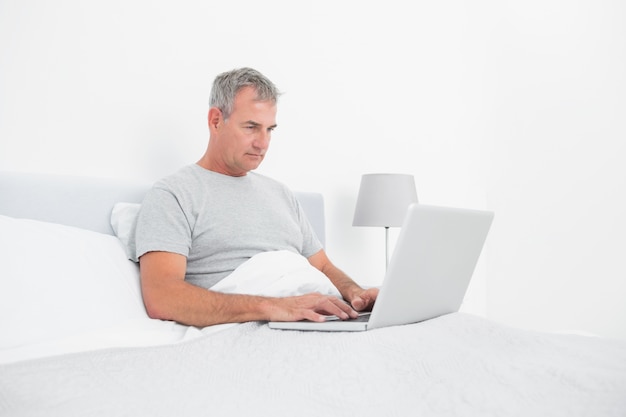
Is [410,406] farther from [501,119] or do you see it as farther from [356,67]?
[501,119]

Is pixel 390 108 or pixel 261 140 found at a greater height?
pixel 390 108

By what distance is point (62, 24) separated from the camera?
6.40ft

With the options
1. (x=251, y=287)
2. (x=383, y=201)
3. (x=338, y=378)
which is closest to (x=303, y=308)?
(x=251, y=287)

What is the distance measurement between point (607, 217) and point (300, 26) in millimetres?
2078

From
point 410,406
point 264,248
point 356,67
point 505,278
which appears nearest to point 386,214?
point 356,67

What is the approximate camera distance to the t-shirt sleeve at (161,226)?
1.59 metres

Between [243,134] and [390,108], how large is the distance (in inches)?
59.3

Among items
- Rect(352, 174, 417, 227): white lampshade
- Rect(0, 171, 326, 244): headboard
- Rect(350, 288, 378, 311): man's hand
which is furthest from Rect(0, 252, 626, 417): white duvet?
Rect(352, 174, 417, 227): white lampshade

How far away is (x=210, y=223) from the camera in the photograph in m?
1.75

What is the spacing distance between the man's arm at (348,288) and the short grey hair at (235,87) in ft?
1.85

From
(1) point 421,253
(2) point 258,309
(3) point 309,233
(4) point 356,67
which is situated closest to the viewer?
(1) point 421,253

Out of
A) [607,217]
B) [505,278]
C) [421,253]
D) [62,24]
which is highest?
[62,24]

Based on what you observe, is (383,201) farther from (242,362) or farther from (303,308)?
(242,362)

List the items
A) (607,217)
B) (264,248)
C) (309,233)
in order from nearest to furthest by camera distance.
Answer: (264,248), (309,233), (607,217)
